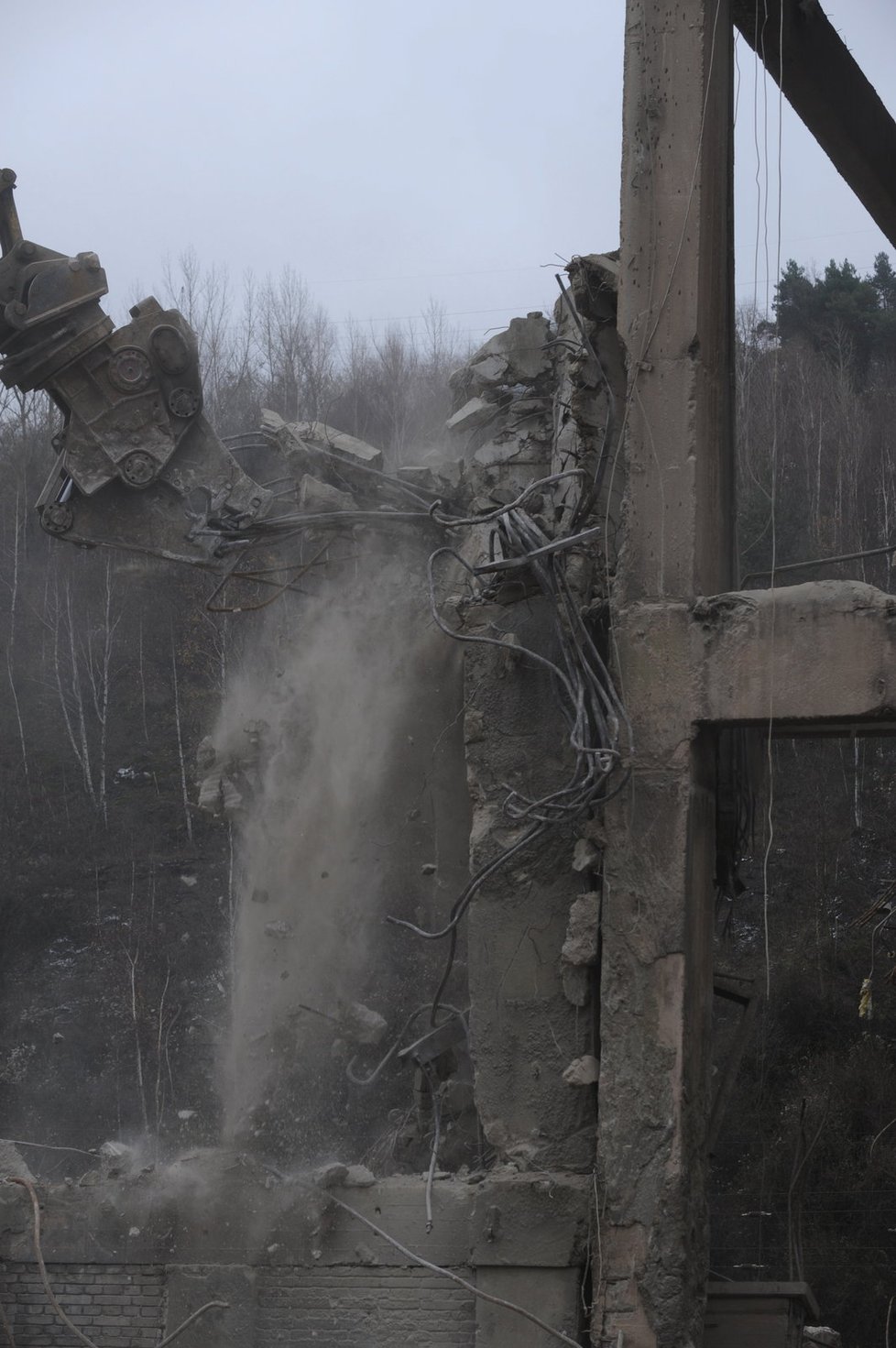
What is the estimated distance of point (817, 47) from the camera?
7.49m

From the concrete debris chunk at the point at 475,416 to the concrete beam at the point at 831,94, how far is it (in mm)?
2449

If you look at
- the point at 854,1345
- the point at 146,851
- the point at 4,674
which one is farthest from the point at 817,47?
the point at 4,674

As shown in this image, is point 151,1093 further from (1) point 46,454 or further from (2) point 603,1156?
(1) point 46,454

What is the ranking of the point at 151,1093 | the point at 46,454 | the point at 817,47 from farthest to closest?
the point at 46,454 → the point at 151,1093 → the point at 817,47

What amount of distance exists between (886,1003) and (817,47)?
46.7 feet

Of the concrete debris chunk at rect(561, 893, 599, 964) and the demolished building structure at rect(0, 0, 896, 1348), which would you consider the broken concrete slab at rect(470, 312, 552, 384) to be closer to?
the demolished building structure at rect(0, 0, 896, 1348)

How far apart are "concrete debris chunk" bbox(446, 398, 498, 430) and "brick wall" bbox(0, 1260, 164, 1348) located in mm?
5181

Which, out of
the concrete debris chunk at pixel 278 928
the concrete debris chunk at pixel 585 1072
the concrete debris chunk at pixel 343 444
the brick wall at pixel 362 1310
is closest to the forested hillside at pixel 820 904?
the concrete debris chunk at pixel 585 1072

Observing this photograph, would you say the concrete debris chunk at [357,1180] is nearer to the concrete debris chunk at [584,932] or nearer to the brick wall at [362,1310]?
the brick wall at [362,1310]

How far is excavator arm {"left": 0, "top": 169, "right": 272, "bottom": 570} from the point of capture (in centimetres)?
676

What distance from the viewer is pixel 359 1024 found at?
7898 millimetres

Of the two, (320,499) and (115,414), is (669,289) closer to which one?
(320,499)

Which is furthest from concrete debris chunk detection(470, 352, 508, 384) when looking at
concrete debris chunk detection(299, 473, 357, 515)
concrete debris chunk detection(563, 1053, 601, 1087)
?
concrete debris chunk detection(563, 1053, 601, 1087)

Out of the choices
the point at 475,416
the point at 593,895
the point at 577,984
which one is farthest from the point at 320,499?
the point at 577,984
